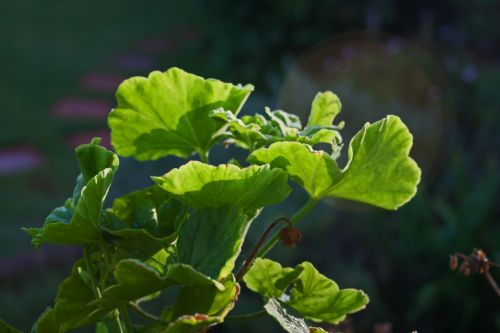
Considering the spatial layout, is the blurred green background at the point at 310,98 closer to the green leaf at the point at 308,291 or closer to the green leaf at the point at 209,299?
the green leaf at the point at 308,291

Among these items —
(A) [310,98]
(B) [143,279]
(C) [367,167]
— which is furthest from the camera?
(A) [310,98]

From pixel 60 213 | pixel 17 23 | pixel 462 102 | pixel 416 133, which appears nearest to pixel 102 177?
pixel 60 213

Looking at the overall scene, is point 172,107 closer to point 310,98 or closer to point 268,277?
point 268,277

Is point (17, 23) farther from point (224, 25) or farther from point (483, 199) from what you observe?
point (483, 199)

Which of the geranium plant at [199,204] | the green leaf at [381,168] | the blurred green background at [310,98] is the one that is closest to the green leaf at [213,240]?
the geranium plant at [199,204]

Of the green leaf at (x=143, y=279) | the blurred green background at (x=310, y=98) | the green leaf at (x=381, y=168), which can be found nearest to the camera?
the green leaf at (x=143, y=279)

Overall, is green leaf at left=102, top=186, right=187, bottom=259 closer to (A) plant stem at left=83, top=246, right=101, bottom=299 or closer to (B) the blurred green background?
(A) plant stem at left=83, top=246, right=101, bottom=299

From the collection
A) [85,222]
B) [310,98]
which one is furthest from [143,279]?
[310,98]

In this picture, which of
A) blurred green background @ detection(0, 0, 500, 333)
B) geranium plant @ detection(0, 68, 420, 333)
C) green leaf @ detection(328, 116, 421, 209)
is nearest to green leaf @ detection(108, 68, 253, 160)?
geranium plant @ detection(0, 68, 420, 333)
